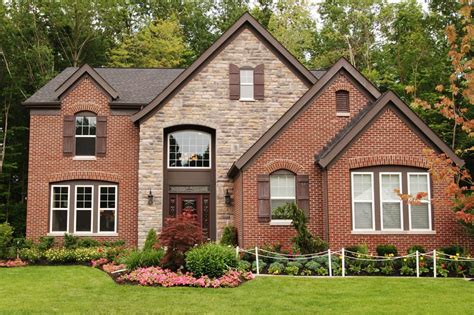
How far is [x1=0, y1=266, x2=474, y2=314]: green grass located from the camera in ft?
36.6

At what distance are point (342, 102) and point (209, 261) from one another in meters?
8.36

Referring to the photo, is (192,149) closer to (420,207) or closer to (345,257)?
(345,257)

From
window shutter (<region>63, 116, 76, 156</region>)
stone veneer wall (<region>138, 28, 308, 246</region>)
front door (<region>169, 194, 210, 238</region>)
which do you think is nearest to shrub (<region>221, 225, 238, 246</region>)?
stone veneer wall (<region>138, 28, 308, 246</region>)

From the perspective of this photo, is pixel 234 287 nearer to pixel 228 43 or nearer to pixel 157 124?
pixel 157 124

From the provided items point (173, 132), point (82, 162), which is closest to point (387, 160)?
point (173, 132)

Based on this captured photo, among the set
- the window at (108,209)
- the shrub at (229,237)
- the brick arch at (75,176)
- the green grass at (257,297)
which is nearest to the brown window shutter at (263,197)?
the shrub at (229,237)

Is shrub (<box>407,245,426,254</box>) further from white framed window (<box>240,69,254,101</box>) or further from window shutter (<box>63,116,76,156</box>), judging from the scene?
window shutter (<box>63,116,76,156</box>)

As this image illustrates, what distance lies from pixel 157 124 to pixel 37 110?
5.33 metres

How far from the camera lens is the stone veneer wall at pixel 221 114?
859 inches

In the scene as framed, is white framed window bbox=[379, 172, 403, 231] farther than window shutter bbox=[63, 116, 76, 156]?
No

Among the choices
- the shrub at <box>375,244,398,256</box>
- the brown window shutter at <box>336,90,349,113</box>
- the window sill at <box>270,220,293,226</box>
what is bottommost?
the shrub at <box>375,244,398,256</box>

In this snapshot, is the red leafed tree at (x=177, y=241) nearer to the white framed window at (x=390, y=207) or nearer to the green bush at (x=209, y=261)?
the green bush at (x=209, y=261)

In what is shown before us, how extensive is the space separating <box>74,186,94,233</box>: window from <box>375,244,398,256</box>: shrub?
11812mm

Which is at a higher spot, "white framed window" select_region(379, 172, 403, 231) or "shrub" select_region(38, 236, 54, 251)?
"white framed window" select_region(379, 172, 403, 231)
